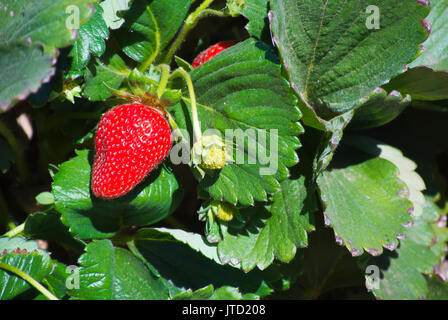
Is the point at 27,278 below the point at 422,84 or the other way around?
below

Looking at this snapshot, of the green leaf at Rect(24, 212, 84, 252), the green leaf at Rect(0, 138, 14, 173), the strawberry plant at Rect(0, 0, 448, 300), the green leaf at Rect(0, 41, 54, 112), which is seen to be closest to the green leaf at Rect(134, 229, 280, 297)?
the strawberry plant at Rect(0, 0, 448, 300)

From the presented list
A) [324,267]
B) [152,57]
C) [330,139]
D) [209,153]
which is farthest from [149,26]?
[324,267]

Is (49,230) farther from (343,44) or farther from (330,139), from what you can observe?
(343,44)

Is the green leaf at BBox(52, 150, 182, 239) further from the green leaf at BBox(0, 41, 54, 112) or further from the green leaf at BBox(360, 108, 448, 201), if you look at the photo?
the green leaf at BBox(360, 108, 448, 201)

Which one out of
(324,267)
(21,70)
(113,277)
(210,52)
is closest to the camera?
(21,70)

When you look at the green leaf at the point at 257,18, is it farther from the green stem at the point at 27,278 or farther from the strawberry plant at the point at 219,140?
the green stem at the point at 27,278

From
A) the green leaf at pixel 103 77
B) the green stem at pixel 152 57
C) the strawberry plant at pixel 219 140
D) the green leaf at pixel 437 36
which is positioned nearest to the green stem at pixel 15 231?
the strawberry plant at pixel 219 140
